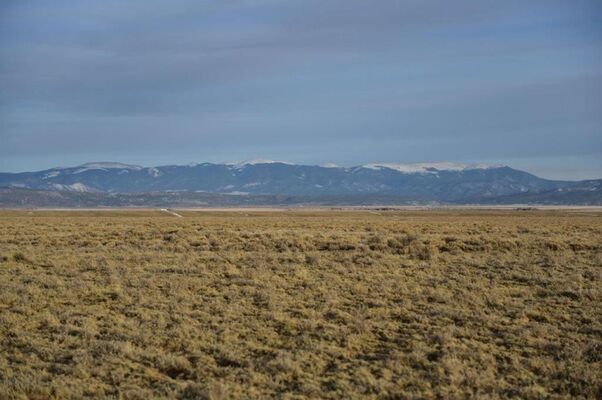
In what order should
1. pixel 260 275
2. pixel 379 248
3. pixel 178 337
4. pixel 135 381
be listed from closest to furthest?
pixel 135 381 → pixel 178 337 → pixel 260 275 → pixel 379 248

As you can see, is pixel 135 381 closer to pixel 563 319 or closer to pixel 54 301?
pixel 54 301

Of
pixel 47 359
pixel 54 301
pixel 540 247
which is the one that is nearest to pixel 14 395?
pixel 47 359

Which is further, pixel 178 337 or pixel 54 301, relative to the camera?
pixel 54 301

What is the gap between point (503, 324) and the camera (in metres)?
14.5

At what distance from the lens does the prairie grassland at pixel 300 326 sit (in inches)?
419

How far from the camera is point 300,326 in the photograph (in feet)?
46.4

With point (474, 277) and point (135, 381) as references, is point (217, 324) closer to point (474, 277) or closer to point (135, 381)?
point (135, 381)

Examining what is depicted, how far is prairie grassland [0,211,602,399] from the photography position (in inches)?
419

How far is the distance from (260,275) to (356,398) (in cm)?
1081

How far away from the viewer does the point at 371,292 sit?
18.0 m

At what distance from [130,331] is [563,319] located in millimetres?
10728

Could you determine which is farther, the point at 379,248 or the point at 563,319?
the point at 379,248

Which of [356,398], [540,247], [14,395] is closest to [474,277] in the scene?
[540,247]

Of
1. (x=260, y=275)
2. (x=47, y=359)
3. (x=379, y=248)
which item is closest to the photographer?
(x=47, y=359)
